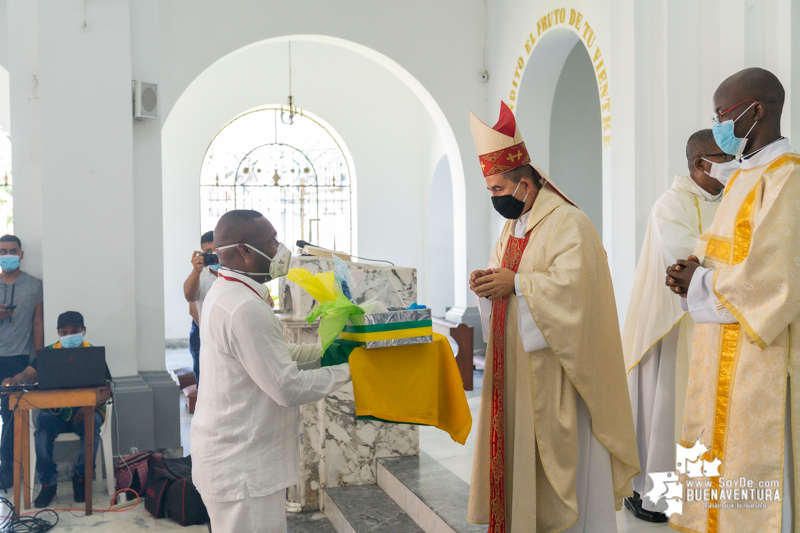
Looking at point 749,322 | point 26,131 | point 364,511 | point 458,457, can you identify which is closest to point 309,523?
point 364,511

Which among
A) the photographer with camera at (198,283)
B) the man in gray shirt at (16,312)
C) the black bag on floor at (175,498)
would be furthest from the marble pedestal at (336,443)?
the man in gray shirt at (16,312)

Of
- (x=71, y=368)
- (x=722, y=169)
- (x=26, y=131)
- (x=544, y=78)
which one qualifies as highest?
(x=544, y=78)

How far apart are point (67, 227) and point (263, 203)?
7307 millimetres

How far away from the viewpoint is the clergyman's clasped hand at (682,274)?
2396 mm

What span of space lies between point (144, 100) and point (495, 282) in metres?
4.07

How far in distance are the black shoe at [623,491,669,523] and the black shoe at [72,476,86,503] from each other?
361 cm

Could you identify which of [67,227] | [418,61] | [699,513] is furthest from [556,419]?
[418,61]

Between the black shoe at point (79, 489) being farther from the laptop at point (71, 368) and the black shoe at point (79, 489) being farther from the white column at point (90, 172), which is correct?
the white column at point (90, 172)

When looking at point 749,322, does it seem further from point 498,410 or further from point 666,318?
point 666,318

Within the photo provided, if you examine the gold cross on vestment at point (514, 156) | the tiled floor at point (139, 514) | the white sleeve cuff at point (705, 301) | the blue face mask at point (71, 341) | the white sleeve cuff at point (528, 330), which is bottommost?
the tiled floor at point (139, 514)

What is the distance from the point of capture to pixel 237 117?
11906 millimetres

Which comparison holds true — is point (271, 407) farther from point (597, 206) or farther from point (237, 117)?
point (237, 117)

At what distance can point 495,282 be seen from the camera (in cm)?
250

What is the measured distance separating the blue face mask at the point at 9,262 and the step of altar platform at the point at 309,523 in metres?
2.99
